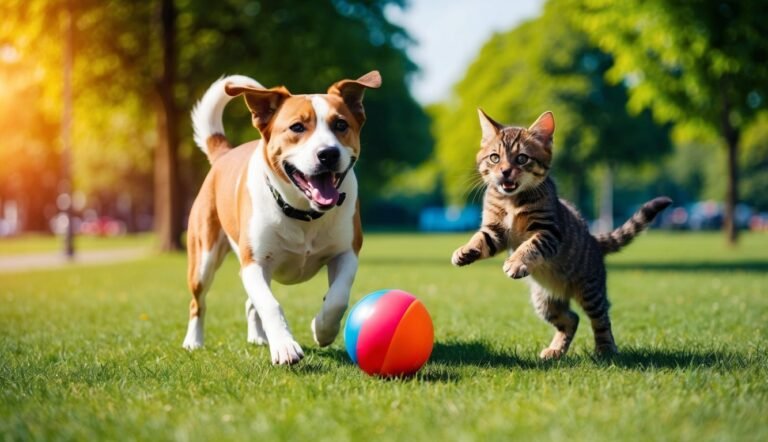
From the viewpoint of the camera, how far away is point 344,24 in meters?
21.2

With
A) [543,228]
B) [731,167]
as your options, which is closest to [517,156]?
[543,228]

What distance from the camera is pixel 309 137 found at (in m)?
5.13

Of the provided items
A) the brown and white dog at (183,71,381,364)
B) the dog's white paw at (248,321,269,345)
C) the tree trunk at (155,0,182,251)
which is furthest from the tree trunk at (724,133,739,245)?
the brown and white dog at (183,71,381,364)

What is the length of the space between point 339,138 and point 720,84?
17562 mm

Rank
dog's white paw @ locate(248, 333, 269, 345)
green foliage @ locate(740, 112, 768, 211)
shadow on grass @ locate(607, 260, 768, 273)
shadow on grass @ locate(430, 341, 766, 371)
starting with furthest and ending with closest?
1. green foliage @ locate(740, 112, 768, 211)
2. shadow on grass @ locate(607, 260, 768, 273)
3. dog's white paw @ locate(248, 333, 269, 345)
4. shadow on grass @ locate(430, 341, 766, 371)

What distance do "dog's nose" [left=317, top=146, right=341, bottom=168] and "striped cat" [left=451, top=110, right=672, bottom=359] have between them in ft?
3.66

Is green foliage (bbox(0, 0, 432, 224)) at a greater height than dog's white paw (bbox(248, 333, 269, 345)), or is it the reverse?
green foliage (bbox(0, 0, 432, 224))

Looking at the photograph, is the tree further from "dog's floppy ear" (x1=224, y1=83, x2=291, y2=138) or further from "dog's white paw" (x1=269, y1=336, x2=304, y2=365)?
"dog's white paw" (x1=269, y1=336, x2=304, y2=365)

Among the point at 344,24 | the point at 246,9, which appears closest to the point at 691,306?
the point at 344,24

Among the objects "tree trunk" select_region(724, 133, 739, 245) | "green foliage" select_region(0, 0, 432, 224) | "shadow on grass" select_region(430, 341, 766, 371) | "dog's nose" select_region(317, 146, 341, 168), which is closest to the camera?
"dog's nose" select_region(317, 146, 341, 168)

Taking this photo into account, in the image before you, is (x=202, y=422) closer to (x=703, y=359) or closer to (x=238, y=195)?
(x=238, y=195)

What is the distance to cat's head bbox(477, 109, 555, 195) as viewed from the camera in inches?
221

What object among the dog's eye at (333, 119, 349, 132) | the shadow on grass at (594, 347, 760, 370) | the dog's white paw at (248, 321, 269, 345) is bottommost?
the dog's white paw at (248, 321, 269, 345)

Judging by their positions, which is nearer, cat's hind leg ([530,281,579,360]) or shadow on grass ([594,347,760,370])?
shadow on grass ([594,347,760,370])
